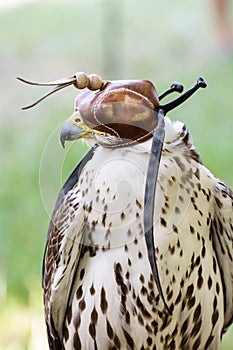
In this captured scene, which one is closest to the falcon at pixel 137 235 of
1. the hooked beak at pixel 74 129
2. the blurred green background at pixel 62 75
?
the hooked beak at pixel 74 129

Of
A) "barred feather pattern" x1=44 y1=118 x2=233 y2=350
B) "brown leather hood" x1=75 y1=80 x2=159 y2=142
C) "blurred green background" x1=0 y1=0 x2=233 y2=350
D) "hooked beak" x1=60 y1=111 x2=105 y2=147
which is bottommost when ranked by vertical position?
"blurred green background" x1=0 y1=0 x2=233 y2=350

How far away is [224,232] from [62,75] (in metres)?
3.10

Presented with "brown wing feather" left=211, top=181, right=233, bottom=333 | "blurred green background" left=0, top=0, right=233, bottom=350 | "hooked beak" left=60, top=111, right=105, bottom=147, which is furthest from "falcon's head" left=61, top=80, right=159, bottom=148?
"blurred green background" left=0, top=0, right=233, bottom=350

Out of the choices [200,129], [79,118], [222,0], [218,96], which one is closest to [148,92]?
[79,118]

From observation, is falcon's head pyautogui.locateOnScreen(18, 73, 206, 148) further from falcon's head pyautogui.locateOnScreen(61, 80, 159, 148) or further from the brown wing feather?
the brown wing feather

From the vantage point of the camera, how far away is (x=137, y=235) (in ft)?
4.24

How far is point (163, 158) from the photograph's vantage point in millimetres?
1303

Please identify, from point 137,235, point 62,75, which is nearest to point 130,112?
point 137,235

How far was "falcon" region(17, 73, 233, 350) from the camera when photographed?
1.24 metres

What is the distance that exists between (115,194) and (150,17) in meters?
4.21

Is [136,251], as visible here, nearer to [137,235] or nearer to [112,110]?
[137,235]

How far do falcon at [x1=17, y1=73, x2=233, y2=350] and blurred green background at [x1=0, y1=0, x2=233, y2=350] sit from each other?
24.5 inches

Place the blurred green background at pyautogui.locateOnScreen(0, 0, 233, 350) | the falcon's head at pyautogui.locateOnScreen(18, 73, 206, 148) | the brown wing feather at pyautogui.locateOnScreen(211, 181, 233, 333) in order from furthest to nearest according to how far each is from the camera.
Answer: the blurred green background at pyautogui.locateOnScreen(0, 0, 233, 350)
the brown wing feather at pyautogui.locateOnScreen(211, 181, 233, 333)
the falcon's head at pyautogui.locateOnScreen(18, 73, 206, 148)

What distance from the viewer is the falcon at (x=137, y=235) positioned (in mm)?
1235
